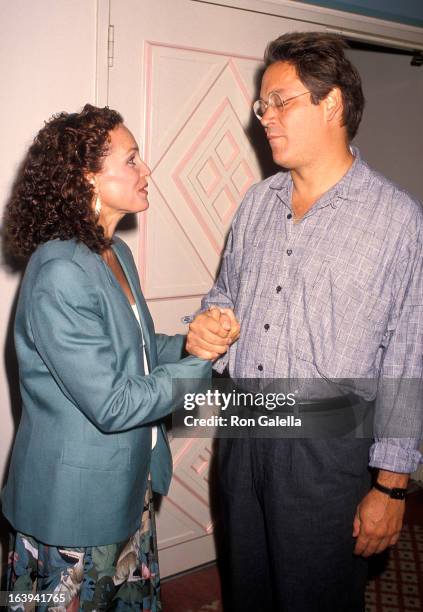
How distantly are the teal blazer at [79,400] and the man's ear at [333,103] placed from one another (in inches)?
33.4

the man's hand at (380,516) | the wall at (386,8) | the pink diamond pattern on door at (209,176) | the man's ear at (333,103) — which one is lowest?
the man's hand at (380,516)

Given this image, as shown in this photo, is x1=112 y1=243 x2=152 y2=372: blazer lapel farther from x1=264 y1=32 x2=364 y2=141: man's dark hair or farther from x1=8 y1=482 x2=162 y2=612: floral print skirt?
x1=264 y1=32 x2=364 y2=141: man's dark hair

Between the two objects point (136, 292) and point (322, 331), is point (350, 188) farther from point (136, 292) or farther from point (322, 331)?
point (136, 292)

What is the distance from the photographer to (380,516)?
1.62 meters

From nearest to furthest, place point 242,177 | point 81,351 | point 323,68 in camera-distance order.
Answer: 1. point 81,351
2. point 323,68
3. point 242,177

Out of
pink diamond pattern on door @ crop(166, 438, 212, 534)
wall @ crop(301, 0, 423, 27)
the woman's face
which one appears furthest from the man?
wall @ crop(301, 0, 423, 27)

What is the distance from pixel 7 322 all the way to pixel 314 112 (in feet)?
4.67

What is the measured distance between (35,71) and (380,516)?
196 centimetres

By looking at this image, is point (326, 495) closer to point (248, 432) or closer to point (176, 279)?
point (248, 432)

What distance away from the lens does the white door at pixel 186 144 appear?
7.53 ft

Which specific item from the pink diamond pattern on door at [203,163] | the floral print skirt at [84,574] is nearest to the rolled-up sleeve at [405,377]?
the floral print skirt at [84,574]

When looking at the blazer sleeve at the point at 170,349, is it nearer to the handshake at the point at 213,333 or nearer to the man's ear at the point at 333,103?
the handshake at the point at 213,333

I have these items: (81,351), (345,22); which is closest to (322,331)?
(81,351)

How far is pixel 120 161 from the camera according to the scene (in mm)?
1603
